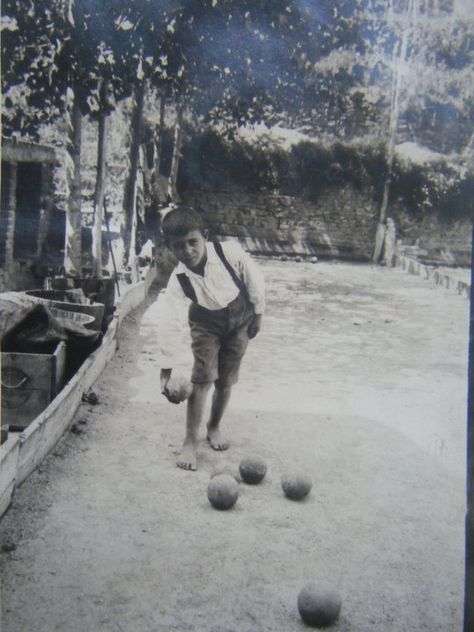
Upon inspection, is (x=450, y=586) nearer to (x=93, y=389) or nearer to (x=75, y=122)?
(x=93, y=389)

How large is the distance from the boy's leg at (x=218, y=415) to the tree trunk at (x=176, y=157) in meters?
2.20

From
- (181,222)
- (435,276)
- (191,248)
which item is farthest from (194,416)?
(435,276)

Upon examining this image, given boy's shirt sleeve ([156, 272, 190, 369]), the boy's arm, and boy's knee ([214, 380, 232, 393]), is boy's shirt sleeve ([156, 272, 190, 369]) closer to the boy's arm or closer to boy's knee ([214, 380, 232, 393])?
the boy's arm

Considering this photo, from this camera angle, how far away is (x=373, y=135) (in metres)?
5.31

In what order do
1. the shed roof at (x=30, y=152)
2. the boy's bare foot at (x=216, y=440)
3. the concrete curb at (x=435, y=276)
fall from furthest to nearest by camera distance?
1. the shed roof at (x=30, y=152)
2. the concrete curb at (x=435, y=276)
3. the boy's bare foot at (x=216, y=440)

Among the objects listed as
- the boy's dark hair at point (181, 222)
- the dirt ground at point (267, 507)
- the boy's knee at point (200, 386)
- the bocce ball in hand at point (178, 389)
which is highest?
the boy's dark hair at point (181, 222)

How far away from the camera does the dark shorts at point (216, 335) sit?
4152 mm

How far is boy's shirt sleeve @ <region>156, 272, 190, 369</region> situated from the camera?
412cm

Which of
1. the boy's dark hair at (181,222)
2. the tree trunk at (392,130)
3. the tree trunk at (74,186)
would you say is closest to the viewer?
the boy's dark hair at (181,222)

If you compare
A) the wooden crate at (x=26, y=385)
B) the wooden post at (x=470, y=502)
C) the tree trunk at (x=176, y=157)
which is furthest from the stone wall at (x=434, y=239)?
the wooden post at (x=470, y=502)

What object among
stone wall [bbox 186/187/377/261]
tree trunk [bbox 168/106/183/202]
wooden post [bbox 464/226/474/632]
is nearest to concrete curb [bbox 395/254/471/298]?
stone wall [bbox 186/187/377/261]

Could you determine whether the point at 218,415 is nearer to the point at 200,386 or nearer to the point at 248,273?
the point at 200,386

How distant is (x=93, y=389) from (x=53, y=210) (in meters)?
6.59

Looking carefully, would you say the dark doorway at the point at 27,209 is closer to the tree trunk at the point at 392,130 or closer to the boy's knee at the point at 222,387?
the tree trunk at the point at 392,130
